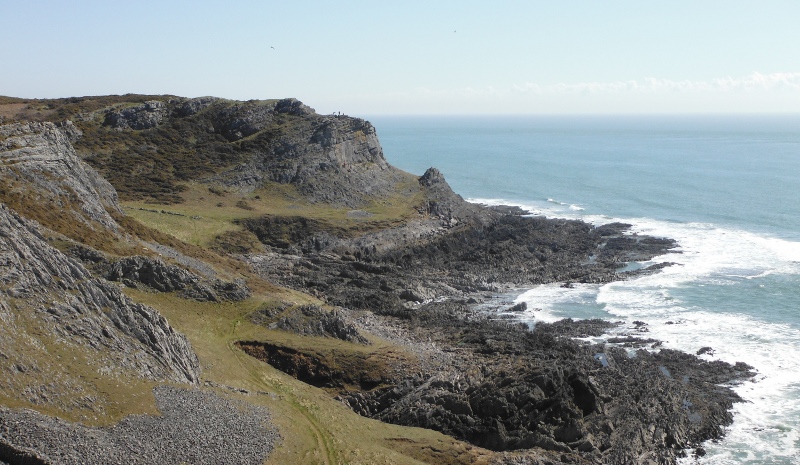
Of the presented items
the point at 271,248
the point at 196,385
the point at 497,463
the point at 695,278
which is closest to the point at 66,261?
the point at 196,385

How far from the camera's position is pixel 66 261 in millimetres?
34875

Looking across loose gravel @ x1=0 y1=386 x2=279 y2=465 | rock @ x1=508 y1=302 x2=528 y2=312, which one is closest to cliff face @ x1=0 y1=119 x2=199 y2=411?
loose gravel @ x1=0 y1=386 x2=279 y2=465

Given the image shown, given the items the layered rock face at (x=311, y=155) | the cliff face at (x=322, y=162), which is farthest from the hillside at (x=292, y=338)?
the layered rock face at (x=311, y=155)

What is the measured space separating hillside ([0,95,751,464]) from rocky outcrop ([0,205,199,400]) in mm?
100

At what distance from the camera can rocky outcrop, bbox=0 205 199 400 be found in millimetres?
28172

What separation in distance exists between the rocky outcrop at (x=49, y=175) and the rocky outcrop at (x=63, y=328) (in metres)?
16.9

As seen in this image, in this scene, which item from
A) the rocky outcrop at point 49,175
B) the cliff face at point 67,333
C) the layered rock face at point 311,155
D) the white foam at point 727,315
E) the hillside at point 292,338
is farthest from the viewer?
the layered rock face at point 311,155

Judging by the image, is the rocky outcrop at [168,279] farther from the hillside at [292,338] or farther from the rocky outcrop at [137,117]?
the rocky outcrop at [137,117]

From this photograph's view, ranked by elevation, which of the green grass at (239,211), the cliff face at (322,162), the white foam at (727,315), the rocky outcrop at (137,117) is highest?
the rocky outcrop at (137,117)

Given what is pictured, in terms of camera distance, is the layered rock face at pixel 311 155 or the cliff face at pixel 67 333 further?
the layered rock face at pixel 311 155

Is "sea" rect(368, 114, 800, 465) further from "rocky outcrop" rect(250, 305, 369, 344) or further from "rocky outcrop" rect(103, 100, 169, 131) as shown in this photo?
"rocky outcrop" rect(103, 100, 169, 131)

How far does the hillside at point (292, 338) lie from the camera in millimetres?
30031

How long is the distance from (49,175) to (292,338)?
2588 cm

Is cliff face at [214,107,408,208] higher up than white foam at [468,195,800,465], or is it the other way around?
cliff face at [214,107,408,208]
